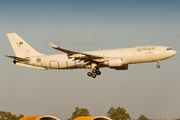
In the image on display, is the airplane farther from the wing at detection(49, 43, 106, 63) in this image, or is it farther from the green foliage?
the green foliage

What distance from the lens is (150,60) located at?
51.6 m

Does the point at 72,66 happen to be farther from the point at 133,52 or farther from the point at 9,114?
the point at 9,114

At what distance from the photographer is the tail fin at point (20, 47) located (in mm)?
59906

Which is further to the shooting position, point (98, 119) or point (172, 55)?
point (172, 55)

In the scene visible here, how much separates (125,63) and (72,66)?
10.5m

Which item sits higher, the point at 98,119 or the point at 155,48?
the point at 155,48

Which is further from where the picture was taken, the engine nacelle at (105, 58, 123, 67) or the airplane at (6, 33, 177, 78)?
the airplane at (6, 33, 177, 78)

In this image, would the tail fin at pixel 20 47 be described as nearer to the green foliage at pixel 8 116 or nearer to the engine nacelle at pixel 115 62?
the engine nacelle at pixel 115 62

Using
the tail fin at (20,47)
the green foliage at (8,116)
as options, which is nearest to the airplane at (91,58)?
the tail fin at (20,47)

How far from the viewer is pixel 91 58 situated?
52.3 meters

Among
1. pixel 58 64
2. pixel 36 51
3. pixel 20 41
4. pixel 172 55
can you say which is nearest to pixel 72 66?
pixel 58 64

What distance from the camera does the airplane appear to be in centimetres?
5108

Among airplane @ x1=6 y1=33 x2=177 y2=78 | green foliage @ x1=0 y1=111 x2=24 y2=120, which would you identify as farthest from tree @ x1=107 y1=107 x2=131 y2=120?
airplane @ x1=6 y1=33 x2=177 y2=78

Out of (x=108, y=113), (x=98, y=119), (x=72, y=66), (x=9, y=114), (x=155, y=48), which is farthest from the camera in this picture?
(x=108, y=113)
